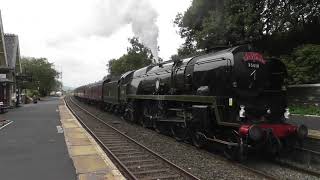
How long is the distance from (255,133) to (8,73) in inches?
1587

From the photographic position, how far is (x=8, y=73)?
47094 mm

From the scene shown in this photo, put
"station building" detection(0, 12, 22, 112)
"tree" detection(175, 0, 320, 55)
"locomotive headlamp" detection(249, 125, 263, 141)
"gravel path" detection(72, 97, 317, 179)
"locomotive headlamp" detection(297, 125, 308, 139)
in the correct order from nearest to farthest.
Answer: "gravel path" detection(72, 97, 317, 179) < "locomotive headlamp" detection(249, 125, 263, 141) < "locomotive headlamp" detection(297, 125, 308, 139) < "tree" detection(175, 0, 320, 55) < "station building" detection(0, 12, 22, 112)

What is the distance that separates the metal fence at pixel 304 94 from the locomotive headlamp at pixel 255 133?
32.0ft

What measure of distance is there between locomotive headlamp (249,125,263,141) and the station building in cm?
2889

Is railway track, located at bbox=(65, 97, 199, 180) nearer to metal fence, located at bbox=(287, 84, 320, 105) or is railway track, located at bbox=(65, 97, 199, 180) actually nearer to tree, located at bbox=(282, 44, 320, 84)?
metal fence, located at bbox=(287, 84, 320, 105)

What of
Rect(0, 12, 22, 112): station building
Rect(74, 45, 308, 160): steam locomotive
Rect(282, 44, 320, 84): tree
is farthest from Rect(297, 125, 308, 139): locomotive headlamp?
Rect(0, 12, 22, 112): station building

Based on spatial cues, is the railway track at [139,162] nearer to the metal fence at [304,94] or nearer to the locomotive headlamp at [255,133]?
the locomotive headlamp at [255,133]

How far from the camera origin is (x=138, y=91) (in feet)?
73.3

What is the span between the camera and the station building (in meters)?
41.3

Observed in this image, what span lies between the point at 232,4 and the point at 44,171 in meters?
A: 17.6

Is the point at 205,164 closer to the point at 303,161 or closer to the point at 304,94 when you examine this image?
the point at 303,161

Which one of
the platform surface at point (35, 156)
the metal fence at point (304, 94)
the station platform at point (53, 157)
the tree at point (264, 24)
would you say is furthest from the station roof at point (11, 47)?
the metal fence at point (304, 94)

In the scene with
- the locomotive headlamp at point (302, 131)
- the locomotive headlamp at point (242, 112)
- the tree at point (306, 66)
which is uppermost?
the tree at point (306, 66)

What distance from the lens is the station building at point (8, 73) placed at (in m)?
41.3
